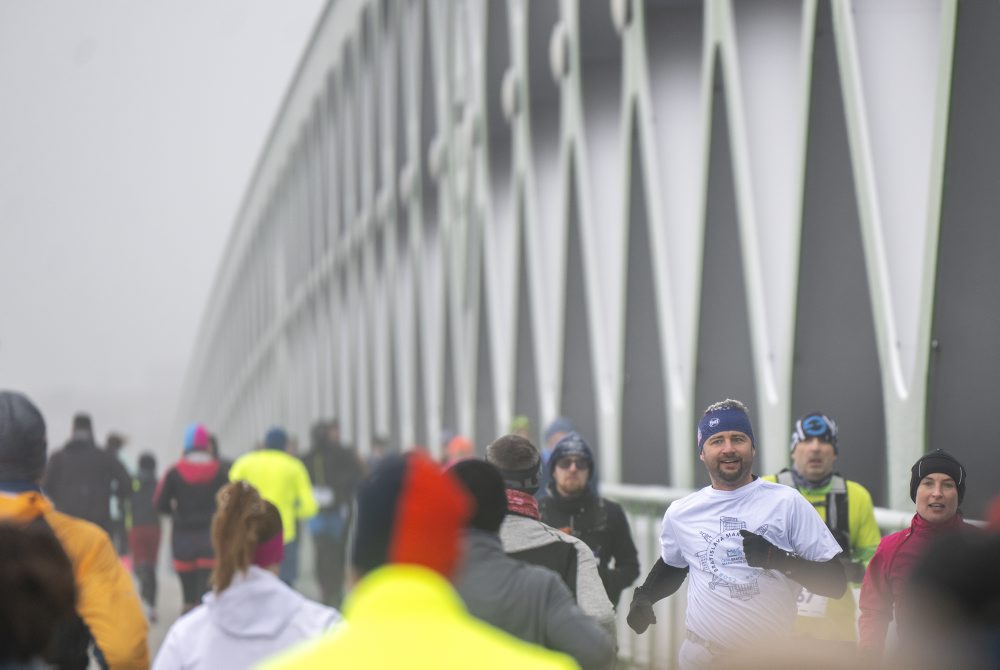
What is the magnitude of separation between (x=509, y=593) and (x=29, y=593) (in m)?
1.68

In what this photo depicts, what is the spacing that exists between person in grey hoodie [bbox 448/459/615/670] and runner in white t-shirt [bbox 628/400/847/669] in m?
1.48

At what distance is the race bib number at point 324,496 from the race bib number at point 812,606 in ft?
29.1

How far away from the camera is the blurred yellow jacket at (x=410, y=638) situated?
80.4 inches

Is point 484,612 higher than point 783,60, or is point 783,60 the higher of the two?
point 783,60

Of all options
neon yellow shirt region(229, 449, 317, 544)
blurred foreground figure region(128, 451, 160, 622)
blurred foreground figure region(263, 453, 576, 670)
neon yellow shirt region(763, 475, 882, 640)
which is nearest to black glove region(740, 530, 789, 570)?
neon yellow shirt region(763, 475, 882, 640)

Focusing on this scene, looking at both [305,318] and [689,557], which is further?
[305,318]

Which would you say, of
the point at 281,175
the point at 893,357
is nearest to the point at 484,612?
the point at 893,357

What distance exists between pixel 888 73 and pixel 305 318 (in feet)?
109

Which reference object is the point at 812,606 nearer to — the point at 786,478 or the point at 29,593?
the point at 786,478

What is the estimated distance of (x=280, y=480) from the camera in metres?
11.9

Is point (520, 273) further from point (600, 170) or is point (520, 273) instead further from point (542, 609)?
point (542, 609)

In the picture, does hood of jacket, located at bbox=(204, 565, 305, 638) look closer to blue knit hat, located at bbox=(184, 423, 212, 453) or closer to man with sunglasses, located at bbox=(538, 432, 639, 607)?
man with sunglasses, located at bbox=(538, 432, 639, 607)

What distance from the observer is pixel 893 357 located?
9.16 meters

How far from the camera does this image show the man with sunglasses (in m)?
7.21
